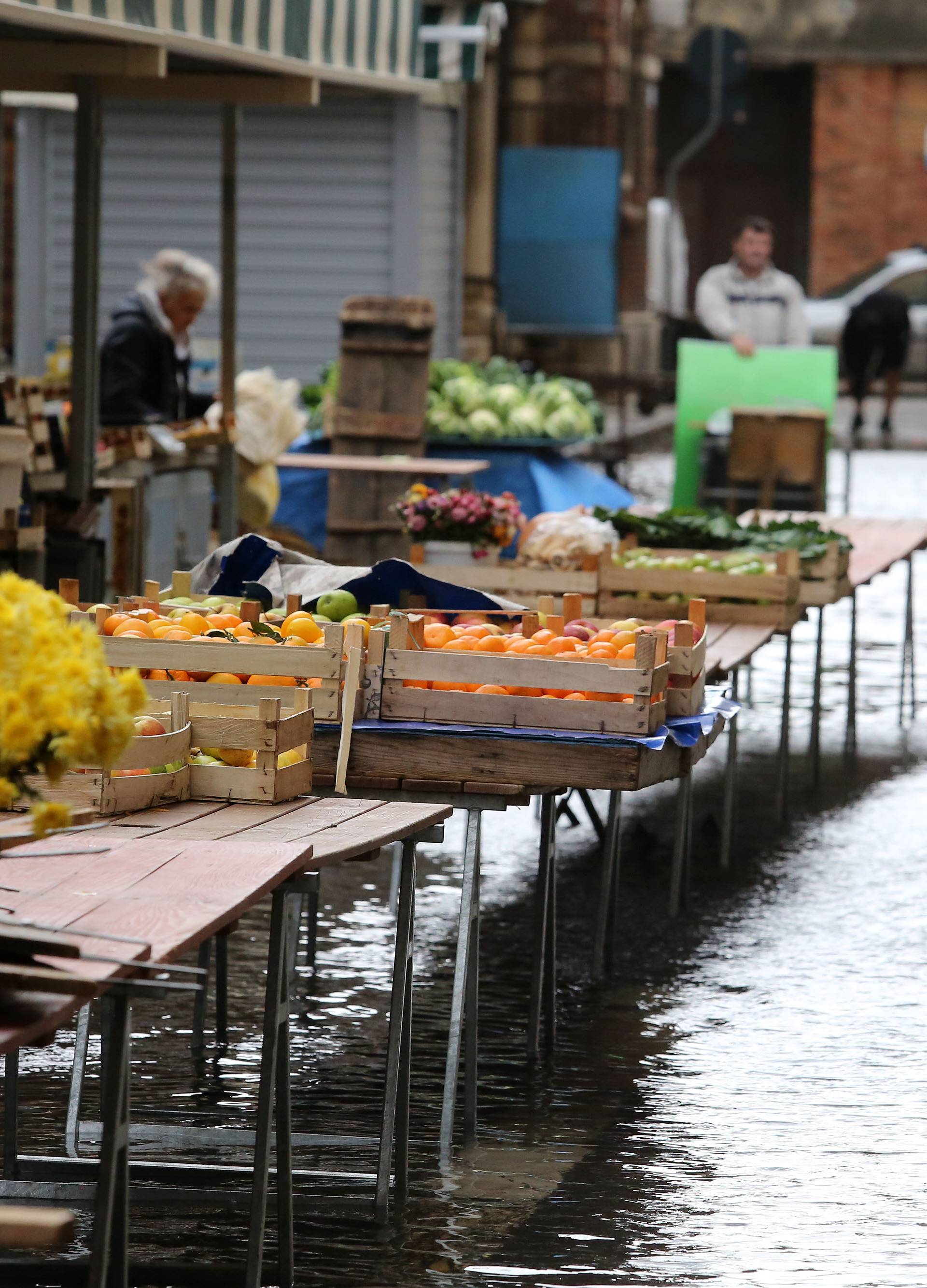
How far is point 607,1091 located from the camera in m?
5.62

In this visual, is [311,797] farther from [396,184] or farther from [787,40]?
[787,40]

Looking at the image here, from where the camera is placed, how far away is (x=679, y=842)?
7168 mm

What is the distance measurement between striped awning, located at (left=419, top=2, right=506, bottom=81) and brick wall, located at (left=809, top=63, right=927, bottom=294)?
2232cm

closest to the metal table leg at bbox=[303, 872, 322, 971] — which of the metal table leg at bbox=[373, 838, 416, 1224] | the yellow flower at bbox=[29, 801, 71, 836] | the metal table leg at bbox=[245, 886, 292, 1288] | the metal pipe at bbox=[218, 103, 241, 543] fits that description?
the metal table leg at bbox=[373, 838, 416, 1224]

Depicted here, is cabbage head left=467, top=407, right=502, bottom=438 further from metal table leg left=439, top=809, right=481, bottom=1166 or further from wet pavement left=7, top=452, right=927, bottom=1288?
metal table leg left=439, top=809, right=481, bottom=1166

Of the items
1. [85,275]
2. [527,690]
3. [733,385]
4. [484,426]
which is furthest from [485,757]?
[733,385]

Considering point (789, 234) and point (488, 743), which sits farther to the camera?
point (789, 234)

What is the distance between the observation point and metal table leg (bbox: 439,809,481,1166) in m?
5.09

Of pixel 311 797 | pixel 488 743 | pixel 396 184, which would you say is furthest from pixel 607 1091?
pixel 396 184

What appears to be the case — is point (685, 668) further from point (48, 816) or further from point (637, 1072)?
point (48, 816)

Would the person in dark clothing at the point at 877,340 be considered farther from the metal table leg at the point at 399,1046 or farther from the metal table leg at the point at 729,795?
the metal table leg at the point at 399,1046

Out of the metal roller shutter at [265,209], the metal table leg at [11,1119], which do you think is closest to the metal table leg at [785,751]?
the metal table leg at [11,1119]

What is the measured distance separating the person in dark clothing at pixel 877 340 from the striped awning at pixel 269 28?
14749 mm

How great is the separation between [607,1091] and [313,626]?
1.40m
